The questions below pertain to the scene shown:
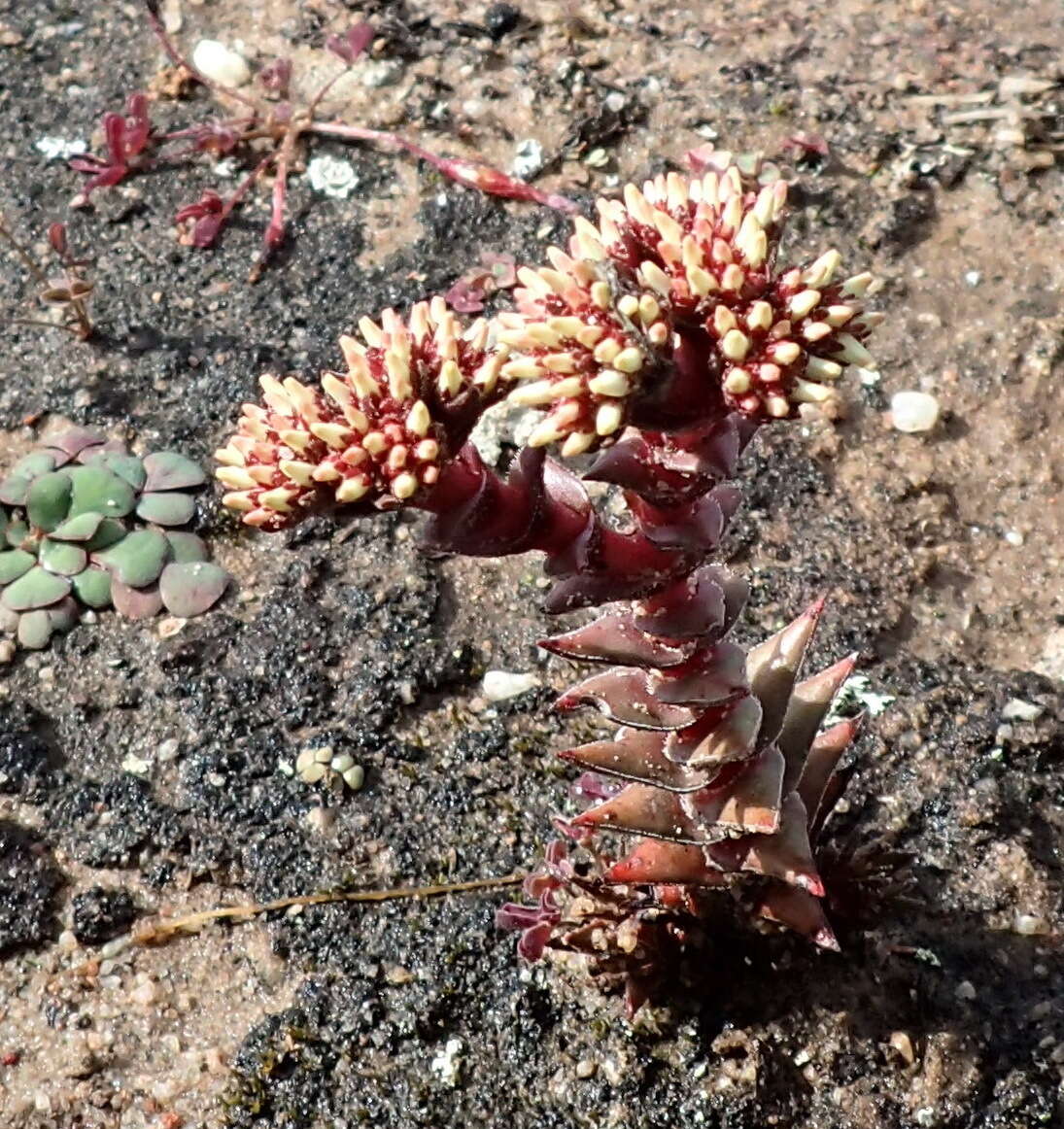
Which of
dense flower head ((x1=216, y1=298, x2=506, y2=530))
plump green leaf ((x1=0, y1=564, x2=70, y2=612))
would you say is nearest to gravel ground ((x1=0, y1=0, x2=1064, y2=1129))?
plump green leaf ((x1=0, y1=564, x2=70, y2=612))

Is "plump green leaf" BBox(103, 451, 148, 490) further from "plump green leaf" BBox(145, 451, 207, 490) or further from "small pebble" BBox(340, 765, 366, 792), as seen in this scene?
"small pebble" BBox(340, 765, 366, 792)

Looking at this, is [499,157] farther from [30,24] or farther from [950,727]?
[950,727]

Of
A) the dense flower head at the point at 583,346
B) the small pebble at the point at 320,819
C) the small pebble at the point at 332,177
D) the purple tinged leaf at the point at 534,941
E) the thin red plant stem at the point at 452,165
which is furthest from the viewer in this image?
the small pebble at the point at 332,177

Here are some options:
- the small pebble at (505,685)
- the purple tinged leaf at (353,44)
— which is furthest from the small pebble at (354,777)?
the purple tinged leaf at (353,44)

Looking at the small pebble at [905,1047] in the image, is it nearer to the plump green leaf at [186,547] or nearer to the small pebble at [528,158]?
the plump green leaf at [186,547]

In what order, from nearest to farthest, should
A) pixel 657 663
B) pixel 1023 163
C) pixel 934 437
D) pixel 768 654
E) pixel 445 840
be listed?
pixel 657 663, pixel 768 654, pixel 445 840, pixel 934 437, pixel 1023 163

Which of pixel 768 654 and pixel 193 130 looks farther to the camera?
pixel 193 130

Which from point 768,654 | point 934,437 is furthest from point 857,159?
point 768,654
